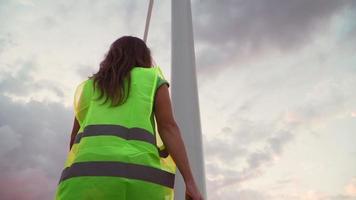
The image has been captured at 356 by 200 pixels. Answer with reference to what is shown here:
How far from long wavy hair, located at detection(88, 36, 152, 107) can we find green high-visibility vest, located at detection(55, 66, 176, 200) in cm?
10

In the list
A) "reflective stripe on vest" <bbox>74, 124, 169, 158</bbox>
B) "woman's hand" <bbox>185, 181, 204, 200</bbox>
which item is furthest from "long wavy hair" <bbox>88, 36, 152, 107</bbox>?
"woman's hand" <bbox>185, 181, 204, 200</bbox>

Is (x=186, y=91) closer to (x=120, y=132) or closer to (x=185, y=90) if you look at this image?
(x=185, y=90)

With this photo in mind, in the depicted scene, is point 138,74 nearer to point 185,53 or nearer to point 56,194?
point 56,194

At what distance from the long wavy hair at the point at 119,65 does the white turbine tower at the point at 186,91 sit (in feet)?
23.2

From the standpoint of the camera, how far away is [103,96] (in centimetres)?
442

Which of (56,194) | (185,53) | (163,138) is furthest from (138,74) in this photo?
(185,53)

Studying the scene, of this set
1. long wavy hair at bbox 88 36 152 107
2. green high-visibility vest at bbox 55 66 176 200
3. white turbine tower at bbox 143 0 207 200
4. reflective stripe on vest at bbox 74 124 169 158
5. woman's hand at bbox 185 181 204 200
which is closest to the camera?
green high-visibility vest at bbox 55 66 176 200

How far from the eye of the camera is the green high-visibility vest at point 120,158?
365 centimetres

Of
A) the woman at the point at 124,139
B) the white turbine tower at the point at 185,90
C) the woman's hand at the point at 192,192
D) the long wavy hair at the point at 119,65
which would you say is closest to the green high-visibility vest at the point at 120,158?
the woman at the point at 124,139

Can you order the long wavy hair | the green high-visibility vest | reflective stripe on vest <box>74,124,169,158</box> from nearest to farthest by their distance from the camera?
1. the green high-visibility vest
2. reflective stripe on vest <box>74,124,169,158</box>
3. the long wavy hair

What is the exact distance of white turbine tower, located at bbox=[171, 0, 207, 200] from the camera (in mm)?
11977

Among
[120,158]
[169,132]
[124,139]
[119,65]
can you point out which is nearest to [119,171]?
[120,158]

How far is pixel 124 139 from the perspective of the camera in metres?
3.90

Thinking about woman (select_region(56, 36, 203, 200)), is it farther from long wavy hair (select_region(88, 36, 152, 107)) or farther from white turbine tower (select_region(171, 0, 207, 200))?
white turbine tower (select_region(171, 0, 207, 200))
